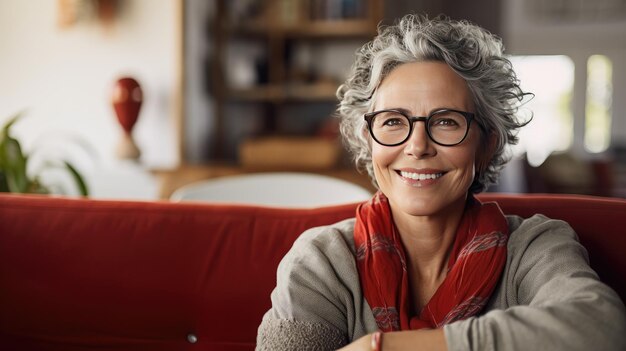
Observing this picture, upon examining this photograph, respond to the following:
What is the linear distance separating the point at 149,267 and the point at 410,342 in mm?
697

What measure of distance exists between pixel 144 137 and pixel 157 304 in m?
2.56

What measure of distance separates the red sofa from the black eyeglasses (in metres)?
0.31

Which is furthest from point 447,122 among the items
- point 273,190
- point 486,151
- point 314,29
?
point 314,29

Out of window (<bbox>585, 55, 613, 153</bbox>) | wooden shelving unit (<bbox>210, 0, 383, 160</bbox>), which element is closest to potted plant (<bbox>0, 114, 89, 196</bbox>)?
wooden shelving unit (<bbox>210, 0, 383, 160</bbox>)

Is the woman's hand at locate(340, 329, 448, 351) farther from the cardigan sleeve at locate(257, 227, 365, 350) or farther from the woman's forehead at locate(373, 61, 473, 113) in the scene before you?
the woman's forehead at locate(373, 61, 473, 113)

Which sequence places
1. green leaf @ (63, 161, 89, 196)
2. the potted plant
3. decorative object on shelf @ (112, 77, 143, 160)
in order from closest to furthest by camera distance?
the potted plant → green leaf @ (63, 161, 89, 196) → decorative object on shelf @ (112, 77, 143, 160)

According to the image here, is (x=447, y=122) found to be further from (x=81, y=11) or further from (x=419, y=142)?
(x=81, y=11)

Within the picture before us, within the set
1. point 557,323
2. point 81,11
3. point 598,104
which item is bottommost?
point 598,104

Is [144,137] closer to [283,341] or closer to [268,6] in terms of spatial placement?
[268,6]

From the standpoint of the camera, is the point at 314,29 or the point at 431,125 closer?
the point at 431,125

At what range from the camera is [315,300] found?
1.15m

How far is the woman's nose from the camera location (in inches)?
46.2

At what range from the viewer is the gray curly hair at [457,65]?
47.5 inches

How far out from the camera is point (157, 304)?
150cm
